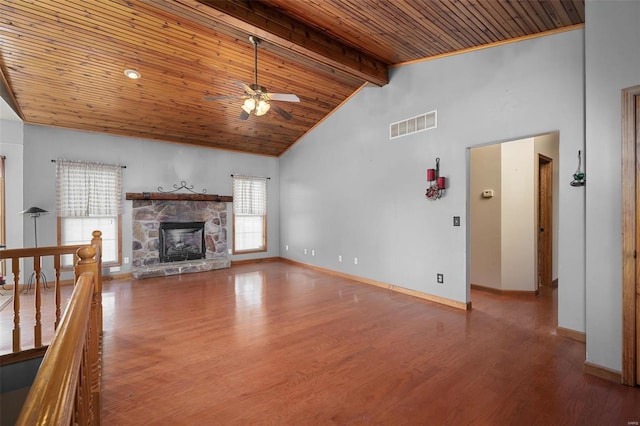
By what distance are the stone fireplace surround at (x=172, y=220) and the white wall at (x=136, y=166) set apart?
0.19 metres

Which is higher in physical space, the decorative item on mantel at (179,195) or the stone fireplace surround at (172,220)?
the decorative item on mantel at (179,195)

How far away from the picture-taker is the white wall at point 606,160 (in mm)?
2324

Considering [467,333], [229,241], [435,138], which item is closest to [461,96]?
[435,138]

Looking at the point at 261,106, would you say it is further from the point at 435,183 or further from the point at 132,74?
the point at 435,183

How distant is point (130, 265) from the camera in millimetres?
6148

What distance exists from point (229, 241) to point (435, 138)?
204 inches

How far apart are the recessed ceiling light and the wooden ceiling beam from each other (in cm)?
181

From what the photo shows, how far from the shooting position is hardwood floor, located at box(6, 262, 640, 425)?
2.04m

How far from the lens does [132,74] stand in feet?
14.5

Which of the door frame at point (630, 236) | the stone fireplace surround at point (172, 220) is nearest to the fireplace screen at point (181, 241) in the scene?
the stone fireplace surround at point (172, 220)

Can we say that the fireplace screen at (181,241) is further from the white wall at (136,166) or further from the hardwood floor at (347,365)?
the hardwood floor at (347,365)

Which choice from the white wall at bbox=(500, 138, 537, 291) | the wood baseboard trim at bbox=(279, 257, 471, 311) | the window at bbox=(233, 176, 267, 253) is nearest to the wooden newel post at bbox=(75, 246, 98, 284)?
the wood baseboard trim at bbox=(279, 257, 471, 311)

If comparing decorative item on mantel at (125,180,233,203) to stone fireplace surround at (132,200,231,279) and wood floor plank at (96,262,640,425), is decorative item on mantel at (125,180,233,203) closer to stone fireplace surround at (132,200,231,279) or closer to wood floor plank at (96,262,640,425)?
stone fireplace surround at (132,200,231,279)

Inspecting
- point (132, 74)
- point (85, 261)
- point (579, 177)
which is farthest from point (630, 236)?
point (132, 74)
